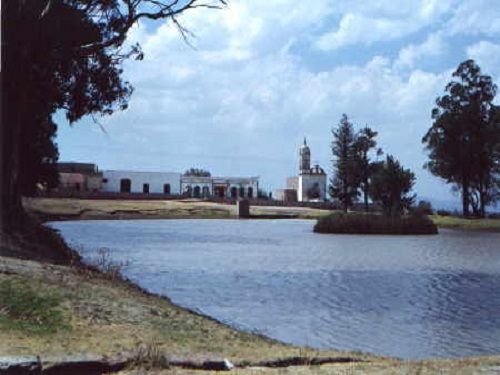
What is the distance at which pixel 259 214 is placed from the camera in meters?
82.2

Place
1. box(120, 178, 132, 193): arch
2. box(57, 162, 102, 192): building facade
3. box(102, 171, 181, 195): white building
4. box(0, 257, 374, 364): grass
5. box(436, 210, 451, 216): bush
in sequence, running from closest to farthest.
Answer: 1. box(0, 257, 374, 364): grass
2. box(436, 210, 451, 216): bush
3. box(57, 162, 102, 192): building facade
4. box(102, 171, 181, 195): white building
5. box(120, 178, 132, 193): arch

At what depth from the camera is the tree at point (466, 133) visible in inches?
2660

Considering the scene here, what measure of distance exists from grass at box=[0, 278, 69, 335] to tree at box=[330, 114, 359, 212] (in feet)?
A: 244

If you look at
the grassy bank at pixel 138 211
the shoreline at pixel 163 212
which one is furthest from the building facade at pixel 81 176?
the shoreline at pixel 163 212

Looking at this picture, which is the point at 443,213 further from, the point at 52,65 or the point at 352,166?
the point at 52,65

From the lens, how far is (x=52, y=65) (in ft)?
67.2

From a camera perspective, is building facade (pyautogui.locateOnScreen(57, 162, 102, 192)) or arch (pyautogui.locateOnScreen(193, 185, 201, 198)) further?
arch (pyautogui.locateOnScreen(193, 185, 201, 198))

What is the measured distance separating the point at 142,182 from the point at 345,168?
44913 millimetres

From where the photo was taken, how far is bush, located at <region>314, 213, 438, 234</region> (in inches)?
2037

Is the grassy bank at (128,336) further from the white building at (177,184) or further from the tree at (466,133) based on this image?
the white building at (177,184)

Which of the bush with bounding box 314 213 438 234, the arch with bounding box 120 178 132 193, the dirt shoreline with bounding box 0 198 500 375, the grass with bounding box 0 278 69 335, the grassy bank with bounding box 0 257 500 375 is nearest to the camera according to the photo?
the dirt shoreline with bounding box 0 198 500 375

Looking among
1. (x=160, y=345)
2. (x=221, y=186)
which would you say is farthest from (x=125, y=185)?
(x=160, y=345)

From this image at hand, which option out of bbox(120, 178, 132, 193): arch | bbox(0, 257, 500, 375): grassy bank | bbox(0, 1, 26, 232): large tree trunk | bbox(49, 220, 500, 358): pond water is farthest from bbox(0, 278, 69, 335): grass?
bbox(120, 178, 132, 193): arch

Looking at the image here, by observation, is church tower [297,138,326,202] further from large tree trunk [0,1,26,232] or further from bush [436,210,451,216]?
large tree trunk [0,1,26,232]
